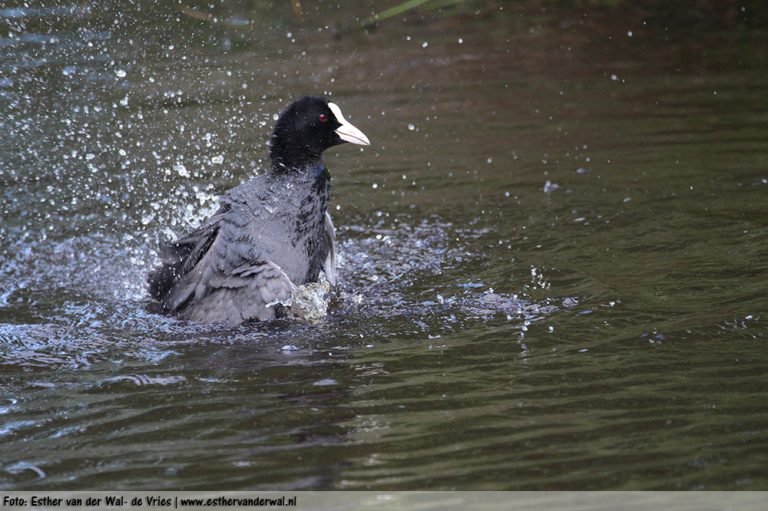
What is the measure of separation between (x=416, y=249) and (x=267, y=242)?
3.21 ft

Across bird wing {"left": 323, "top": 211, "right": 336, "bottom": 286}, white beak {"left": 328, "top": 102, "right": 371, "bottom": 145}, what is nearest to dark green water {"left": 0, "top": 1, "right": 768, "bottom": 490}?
bird wing {"left": 323, "top": 211, "right": 336, "bottom": 286}

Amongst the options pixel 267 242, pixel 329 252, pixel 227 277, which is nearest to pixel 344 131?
pixel 329 252

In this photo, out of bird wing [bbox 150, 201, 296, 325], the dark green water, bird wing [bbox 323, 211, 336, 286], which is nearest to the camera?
the dark green water

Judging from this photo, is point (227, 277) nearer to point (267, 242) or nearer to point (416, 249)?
point (267, 242)

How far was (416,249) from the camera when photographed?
4973 mm

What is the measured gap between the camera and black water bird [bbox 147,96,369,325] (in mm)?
4133

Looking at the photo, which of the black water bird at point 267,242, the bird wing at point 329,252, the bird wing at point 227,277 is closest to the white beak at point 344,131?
the black water bird at point 267,242

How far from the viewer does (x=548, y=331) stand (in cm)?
382

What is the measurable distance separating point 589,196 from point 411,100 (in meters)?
2.21

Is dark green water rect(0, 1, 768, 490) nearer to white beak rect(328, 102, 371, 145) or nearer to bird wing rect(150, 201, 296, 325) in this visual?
bird wing rect(150, 201, 296, 325)

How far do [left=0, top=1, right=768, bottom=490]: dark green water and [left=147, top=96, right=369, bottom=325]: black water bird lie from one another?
0.14 m

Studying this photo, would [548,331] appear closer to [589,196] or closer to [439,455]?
[439,455]

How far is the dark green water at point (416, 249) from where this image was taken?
2.97 m

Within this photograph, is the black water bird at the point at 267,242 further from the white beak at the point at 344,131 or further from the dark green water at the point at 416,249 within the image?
the dark green water at the point at 416,249
